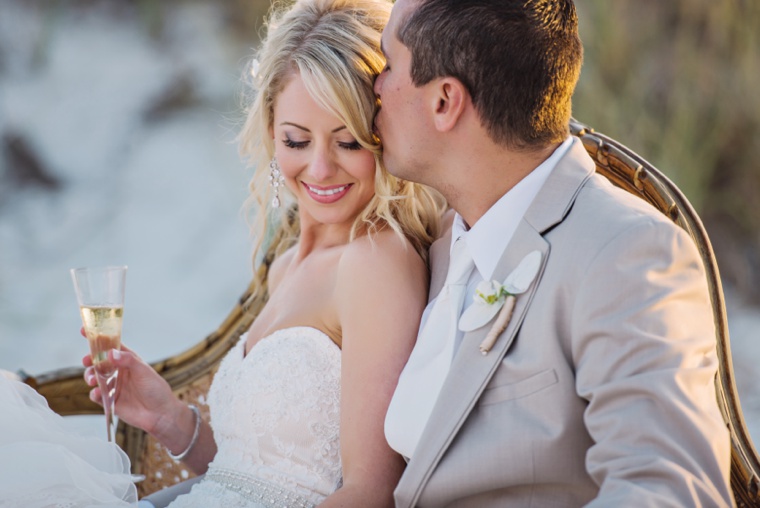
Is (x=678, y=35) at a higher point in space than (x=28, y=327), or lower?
higher

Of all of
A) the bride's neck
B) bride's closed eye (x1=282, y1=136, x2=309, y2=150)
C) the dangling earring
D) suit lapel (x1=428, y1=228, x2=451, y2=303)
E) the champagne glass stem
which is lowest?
the champagne glass stem

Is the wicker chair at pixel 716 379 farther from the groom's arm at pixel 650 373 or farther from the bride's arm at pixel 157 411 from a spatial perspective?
the groom's arm at pixel 650 373

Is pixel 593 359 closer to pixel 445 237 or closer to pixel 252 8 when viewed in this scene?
pixel 445 237

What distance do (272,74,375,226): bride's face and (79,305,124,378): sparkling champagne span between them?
519 mm

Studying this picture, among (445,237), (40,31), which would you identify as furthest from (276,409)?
(40,31)

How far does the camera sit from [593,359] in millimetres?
1438

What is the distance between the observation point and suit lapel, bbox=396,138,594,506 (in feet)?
5.19

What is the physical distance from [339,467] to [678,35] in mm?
4645

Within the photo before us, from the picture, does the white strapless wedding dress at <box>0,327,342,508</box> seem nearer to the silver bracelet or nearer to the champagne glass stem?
the champagne glass stem

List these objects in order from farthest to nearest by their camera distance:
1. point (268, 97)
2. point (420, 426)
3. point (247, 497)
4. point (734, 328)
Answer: point (734, 328) → point (268, 97) → point (247, 497) → point (420, 426)

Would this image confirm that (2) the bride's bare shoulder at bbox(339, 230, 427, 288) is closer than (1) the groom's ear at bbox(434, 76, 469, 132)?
No

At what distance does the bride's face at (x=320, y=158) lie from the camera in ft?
6.75

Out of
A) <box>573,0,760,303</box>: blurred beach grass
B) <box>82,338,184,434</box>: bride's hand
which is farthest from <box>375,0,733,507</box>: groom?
<box>573,0,760,303</box>: blurred beach grass

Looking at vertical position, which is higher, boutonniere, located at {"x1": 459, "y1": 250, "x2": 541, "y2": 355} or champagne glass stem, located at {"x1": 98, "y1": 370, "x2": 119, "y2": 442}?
boutonniere, located at {"x1": 459, "y1": 250, "x2": 541, "y2": 355}
